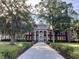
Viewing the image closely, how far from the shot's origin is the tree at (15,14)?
34.9 meters

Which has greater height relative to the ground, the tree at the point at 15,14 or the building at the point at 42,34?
the tree at the point at 15,14

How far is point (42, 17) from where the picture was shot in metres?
50.2

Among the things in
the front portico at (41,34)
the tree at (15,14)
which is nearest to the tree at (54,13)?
the tree at (15,14)

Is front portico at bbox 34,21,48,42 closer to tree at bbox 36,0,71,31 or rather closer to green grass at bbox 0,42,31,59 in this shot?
tree at bbox 36,0,71,31

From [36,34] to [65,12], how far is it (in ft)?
62.7

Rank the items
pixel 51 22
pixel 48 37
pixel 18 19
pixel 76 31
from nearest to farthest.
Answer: pixel 76 31 < pixel 18 19 < pixel 51 22 < pixel 48 37

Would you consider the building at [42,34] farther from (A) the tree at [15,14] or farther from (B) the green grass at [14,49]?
(B) the green grass at [14,49]

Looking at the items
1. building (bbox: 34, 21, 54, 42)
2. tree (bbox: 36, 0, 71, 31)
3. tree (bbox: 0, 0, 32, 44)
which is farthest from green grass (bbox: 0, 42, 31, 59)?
building (bbox: 34, 21, 54, 42)

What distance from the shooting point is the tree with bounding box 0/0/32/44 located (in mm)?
34875

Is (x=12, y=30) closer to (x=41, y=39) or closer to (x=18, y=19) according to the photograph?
(x=18, y=19)

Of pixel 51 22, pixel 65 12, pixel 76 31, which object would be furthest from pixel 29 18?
pixel 65 12

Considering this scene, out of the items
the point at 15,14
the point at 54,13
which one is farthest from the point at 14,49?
the point at 54,13

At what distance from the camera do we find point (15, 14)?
3497cm

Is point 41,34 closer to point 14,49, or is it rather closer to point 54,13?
point 54,13
